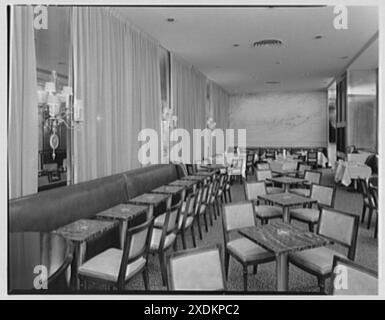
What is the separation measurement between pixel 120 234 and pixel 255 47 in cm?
457

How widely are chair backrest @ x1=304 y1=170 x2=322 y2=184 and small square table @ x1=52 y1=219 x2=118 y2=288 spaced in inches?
136

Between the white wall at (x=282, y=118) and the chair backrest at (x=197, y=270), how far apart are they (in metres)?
12.1

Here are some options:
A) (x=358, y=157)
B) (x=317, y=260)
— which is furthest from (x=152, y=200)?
(x=358, y=157)

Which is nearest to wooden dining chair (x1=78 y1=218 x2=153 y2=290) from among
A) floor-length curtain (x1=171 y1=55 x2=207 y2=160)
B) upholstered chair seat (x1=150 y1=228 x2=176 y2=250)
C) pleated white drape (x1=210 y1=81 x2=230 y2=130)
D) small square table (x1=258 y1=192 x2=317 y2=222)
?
upholstered chair seat (x1=150 y1=228 x2=176 y2=250)

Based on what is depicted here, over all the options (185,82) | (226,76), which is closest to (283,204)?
(185,82)

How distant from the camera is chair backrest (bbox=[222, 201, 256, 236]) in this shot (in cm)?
293

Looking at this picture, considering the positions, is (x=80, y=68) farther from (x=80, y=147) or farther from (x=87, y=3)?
(x=87, y=3)

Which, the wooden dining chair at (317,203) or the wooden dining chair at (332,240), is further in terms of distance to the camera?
the wooden dining chair at (317,203)

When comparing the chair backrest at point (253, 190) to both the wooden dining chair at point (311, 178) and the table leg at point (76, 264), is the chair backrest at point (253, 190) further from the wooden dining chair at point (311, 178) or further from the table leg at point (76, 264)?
the table leg at point (76, 264)

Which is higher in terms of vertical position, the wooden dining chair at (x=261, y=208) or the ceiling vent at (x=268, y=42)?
the ceiling vent at (x=268, y=42)

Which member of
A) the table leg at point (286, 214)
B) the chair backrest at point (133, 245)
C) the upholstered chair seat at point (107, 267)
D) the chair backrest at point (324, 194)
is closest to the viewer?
the chair backrest at point (133, 245)

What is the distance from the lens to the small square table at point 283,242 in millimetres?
2109

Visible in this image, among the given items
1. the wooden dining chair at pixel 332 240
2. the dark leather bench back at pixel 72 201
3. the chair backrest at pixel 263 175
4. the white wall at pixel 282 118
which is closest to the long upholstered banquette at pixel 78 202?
the dark leather bench back at pixel 72 201
